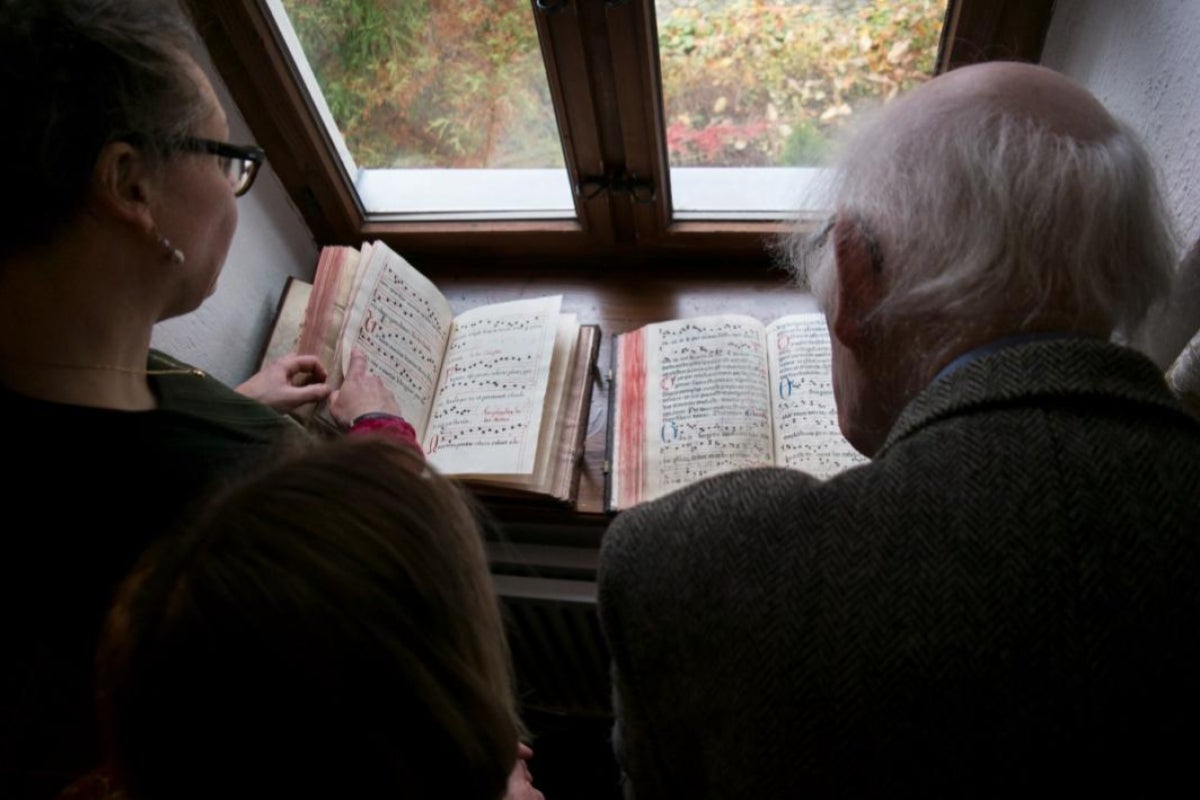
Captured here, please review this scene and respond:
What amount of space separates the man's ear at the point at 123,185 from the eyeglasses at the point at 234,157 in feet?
0.15

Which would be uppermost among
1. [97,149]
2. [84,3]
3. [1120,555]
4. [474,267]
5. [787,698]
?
[84,3]

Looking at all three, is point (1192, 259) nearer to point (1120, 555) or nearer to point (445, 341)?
point (1120, 555)

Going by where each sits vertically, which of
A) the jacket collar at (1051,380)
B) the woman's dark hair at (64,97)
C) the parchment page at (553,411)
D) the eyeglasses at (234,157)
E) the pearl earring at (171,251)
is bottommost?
the parchment page at (553,411)

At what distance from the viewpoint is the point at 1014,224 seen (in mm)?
622

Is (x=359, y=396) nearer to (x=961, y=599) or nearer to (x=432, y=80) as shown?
(x=432, y=80)

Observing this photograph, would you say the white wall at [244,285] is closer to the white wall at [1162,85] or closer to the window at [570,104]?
the window at [570,104]

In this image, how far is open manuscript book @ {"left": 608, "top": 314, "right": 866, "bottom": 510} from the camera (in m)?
1.11

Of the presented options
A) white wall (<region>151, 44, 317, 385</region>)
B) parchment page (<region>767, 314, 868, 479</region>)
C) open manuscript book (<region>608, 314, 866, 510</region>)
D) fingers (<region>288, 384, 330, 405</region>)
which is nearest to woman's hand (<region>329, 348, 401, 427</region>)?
fingers (<region>288, 384, 330, 405</region>)

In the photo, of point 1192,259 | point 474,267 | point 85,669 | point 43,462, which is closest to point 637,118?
point 474,267

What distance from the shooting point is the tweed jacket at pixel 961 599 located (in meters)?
0.47

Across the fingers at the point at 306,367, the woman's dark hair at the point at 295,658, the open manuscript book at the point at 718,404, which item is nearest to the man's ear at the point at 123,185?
the woman's dark hair at the point at 295,658

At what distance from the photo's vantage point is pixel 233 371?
1240 millimetres

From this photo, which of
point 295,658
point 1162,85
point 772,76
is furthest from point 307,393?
point 1162,85

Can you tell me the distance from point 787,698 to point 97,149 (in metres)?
0.69
